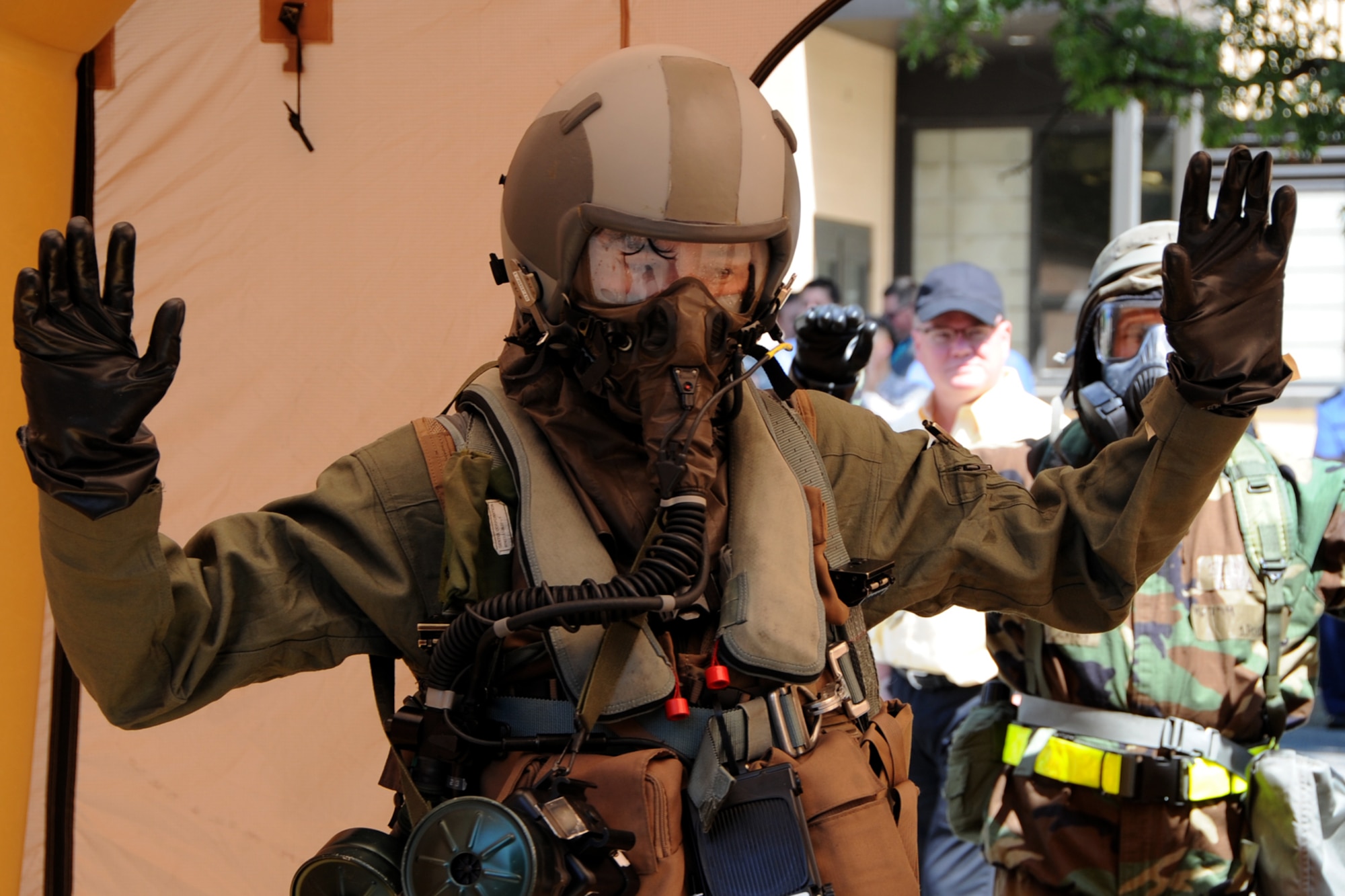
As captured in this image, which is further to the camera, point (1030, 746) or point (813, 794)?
point (1030, 746)

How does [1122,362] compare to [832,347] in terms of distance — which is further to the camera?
[832,347]

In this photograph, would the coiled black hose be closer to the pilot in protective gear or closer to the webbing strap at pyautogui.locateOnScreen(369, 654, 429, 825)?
the pilot in protective gear

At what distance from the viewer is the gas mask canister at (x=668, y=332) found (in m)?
1.92

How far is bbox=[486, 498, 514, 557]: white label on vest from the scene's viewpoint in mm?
1953

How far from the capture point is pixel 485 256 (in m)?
2.99

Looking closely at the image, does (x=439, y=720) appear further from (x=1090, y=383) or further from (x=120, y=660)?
(x=1090, y=383)

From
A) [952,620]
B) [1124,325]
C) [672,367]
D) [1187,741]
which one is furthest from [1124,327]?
[672,367]

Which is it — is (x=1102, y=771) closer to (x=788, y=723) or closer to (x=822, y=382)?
(x=822, y=382)

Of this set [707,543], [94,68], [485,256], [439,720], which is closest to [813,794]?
[707,543]

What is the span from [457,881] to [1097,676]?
1.62 metres

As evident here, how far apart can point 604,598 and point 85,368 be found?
0.65 metres

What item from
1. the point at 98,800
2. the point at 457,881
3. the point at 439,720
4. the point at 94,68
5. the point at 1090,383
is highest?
the point at 94,68

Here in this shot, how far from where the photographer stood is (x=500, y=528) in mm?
1964

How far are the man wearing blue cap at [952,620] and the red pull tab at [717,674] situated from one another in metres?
1.93
